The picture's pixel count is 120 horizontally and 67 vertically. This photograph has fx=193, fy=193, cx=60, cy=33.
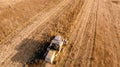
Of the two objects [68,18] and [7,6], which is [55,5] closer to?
[68,18]

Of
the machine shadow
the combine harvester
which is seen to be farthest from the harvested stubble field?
the combine harvester

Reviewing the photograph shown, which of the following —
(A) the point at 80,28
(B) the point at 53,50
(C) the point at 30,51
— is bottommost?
(C) the point at 30,51

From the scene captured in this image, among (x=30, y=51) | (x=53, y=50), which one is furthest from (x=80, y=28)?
(x=30, y=51)

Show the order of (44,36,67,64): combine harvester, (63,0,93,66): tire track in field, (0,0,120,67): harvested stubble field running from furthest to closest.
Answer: (63,0,93,66): tire track in field → (0,0,120,67): harvested stubble field → (44,36,67,64): combine harvester

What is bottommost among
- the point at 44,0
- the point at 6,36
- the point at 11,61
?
the point at 11,61

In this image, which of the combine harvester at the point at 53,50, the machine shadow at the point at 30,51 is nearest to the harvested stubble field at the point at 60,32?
the machine shadow at the point at 30,51

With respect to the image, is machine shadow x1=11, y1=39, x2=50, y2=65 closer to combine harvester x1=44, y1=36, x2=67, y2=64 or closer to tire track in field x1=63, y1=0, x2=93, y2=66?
combine harvester x1=44, y1=36, x2=67, y2=64

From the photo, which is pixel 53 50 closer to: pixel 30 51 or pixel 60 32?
pixel 30 51

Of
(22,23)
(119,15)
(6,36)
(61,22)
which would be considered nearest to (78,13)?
(61,22)
